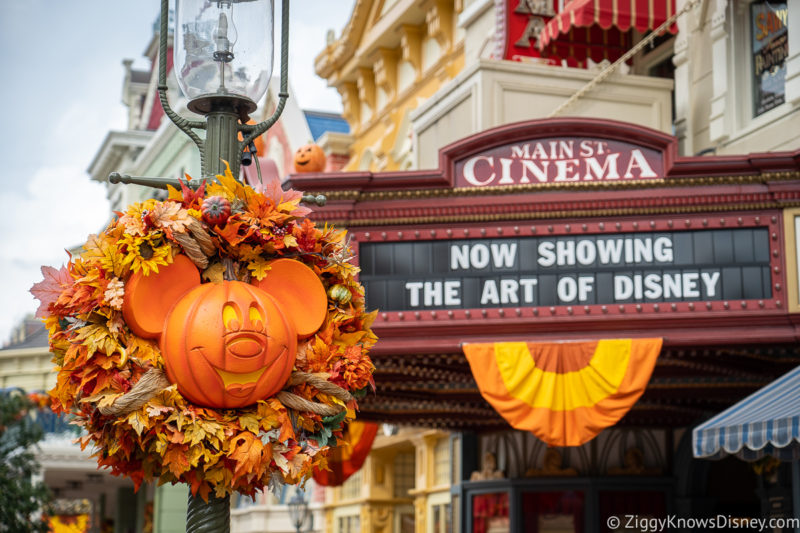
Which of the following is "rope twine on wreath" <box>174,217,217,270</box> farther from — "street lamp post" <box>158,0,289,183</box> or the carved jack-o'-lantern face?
"street lamp post" <box>158,0,289,183</box>

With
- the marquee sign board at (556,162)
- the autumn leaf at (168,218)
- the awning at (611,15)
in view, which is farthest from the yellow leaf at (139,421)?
the awning at (611,15)

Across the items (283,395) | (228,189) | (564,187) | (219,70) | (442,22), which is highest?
(442,22)

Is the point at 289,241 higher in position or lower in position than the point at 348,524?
higher

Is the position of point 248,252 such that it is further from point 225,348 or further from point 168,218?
point 225,348

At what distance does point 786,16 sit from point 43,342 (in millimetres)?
25821

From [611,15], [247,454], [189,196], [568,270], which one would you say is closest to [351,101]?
[611,15]

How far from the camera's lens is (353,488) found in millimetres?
21938

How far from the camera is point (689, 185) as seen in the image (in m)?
11.1

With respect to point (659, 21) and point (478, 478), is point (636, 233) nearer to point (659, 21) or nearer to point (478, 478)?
point (659, 21)

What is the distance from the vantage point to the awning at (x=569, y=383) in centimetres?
1083

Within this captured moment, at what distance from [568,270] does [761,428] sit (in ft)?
9.89

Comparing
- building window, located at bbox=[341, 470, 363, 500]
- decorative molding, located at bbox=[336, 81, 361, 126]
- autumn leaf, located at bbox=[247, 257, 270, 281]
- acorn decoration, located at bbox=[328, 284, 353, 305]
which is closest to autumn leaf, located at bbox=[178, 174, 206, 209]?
autumn leaf, located at bbox=[247, 257, 270, 281]

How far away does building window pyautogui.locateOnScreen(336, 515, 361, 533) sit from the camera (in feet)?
70.5

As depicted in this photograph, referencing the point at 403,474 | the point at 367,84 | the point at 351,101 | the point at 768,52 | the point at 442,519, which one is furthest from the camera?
the point at 351,101
